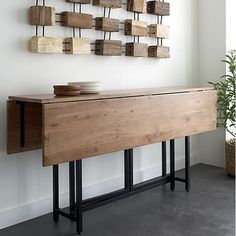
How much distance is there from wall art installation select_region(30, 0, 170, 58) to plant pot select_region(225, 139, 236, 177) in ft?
3.67

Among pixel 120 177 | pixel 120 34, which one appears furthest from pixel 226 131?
pixel 120 34

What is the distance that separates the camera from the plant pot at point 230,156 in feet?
12.4

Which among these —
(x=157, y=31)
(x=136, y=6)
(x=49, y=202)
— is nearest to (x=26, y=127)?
(x=49, y=202)

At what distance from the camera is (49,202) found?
2.89 meters

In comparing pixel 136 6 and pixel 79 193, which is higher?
pixel 136 6

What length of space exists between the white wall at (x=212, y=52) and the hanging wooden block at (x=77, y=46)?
1.78m

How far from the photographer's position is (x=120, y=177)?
3.42m

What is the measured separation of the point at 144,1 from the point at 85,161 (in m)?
1.60

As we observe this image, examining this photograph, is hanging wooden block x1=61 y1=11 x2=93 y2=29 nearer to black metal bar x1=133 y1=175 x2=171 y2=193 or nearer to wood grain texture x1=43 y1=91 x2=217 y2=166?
wood grain texture x1=43 y1=91 x2=217 y2=166

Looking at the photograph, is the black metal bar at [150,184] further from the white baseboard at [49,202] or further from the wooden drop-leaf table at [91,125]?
the white baseboard at [49,202]

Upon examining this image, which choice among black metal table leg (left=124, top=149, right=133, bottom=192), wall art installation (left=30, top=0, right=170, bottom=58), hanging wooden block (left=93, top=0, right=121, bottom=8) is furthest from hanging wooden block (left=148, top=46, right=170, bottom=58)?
black metal table leg (left=124, top=149, right=133, bottom=192)

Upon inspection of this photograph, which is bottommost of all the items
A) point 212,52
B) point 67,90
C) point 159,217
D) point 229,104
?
point 159,217

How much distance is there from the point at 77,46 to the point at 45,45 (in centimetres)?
29

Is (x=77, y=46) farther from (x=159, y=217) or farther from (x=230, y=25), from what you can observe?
(x=230, y=25)
